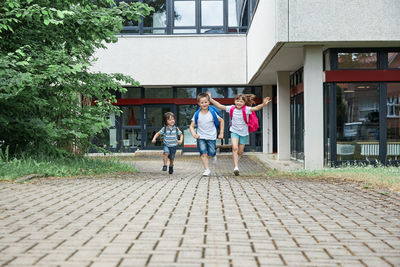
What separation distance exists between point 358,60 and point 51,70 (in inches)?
321

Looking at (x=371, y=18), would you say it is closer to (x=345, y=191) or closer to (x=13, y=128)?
Result: (x=345, y=191)

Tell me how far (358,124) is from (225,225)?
30.2 feet

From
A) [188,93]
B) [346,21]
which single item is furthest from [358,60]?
[188,93]

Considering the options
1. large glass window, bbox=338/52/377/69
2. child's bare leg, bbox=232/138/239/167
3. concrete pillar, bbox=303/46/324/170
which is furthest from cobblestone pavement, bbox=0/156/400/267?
large glass window, bbox=338/52/377/69

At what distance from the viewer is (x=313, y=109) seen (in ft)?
40.2

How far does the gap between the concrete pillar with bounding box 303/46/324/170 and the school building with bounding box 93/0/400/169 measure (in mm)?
27

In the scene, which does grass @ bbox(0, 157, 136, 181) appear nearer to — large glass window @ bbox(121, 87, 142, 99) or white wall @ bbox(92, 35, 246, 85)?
white wall @ bbox(92, 35, 246, 85)

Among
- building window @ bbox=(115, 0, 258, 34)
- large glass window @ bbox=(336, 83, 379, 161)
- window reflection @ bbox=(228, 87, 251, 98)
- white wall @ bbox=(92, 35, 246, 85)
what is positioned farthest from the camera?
window reflection @ bbox=(228, 87, 251, 98)

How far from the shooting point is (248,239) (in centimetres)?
384

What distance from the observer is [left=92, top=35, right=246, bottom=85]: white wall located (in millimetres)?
21984

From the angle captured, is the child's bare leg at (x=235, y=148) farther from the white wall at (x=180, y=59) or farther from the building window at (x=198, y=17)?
the building window at (x=198, y=17)

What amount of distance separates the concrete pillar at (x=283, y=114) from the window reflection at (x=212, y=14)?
20.5 ft

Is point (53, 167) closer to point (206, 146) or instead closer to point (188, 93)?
point (206, 146)

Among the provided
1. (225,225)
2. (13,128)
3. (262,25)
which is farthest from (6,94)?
(262,25)
